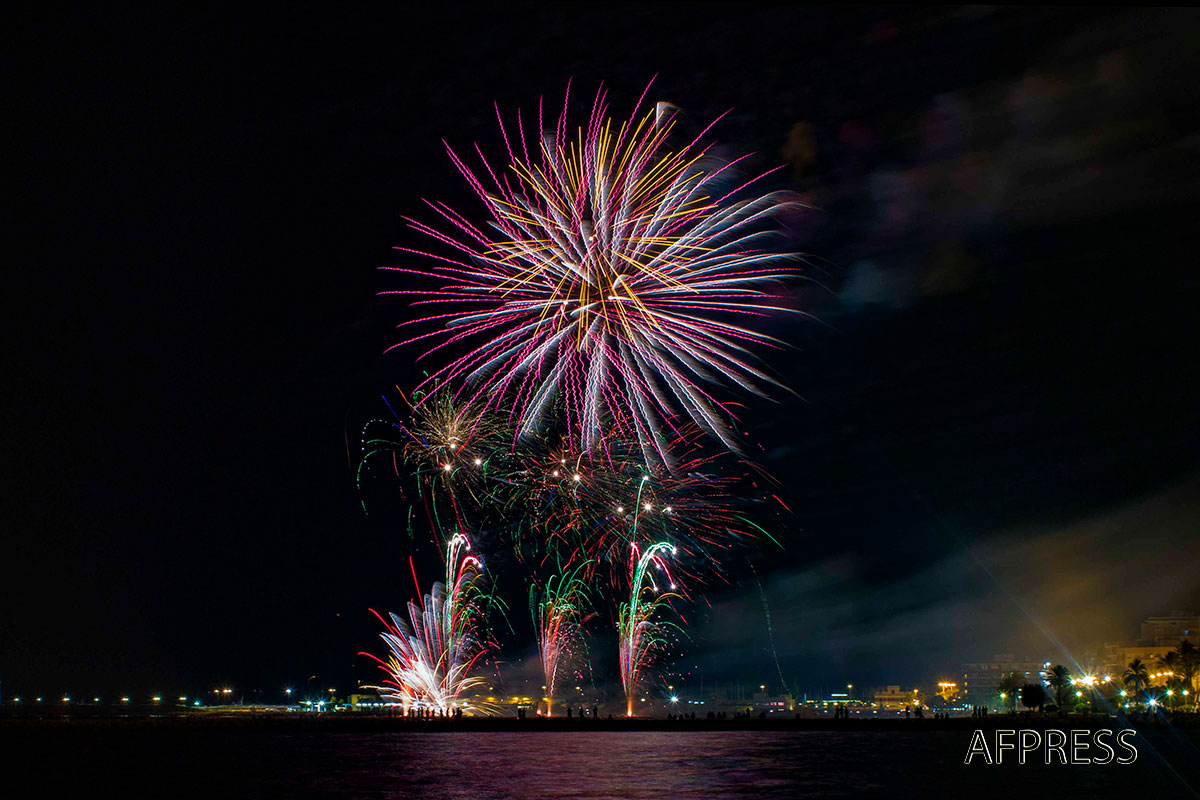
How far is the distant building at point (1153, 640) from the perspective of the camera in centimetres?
14188

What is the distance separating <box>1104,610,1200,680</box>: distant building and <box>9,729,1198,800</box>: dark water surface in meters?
102

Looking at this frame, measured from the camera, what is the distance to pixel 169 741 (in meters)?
58.8

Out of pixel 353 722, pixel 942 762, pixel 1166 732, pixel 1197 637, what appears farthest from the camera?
pixel 1197 637

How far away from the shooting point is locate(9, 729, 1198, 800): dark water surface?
26641 millimetres

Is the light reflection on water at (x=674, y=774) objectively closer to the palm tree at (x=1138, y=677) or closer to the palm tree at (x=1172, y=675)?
the palm tree at (x=1172, y=675)

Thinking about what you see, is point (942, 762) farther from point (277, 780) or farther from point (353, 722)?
point (353, 722)

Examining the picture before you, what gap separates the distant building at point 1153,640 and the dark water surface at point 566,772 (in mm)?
102326

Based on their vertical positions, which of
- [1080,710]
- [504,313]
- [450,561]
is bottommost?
[1080,710]

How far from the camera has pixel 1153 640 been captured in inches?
6122

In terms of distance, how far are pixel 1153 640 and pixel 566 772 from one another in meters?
156

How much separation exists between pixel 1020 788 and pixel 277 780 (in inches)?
890

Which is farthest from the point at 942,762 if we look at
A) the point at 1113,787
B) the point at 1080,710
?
the point at 1080,710

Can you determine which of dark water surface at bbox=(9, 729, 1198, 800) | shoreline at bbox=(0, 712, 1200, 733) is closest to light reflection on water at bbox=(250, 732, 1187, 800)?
dark water surface at bbox=(9, 729, 1198, 800)

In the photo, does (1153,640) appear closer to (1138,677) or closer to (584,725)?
(1138,677)
